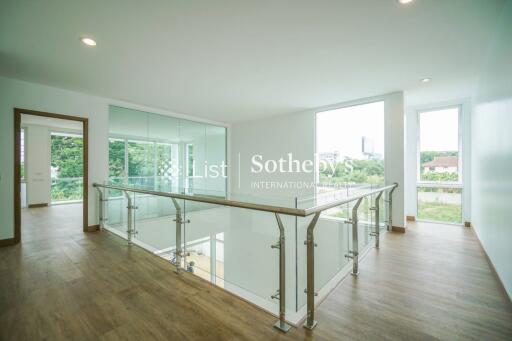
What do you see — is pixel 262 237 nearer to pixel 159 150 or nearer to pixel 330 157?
pixel 330 157

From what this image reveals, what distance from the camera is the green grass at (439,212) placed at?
515 cm

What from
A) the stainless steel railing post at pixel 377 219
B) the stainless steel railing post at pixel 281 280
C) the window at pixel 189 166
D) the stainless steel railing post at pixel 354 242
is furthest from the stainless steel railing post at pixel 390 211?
the window at pixel 189 166

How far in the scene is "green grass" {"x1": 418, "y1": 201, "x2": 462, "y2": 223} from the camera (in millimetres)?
5152

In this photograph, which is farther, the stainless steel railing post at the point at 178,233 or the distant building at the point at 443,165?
the distant building at the point at 443,165

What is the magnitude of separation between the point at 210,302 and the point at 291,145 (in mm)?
5074

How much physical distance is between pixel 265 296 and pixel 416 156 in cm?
544

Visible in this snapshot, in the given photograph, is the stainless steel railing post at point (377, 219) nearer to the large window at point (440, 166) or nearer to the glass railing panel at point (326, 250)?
the glass railing panel at point (326, 250)

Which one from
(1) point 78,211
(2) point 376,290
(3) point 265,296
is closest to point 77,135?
(1) point 78,211

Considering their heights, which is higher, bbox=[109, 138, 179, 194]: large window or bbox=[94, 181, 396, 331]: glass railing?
bbox=[109, 138, 179, 194]: large window

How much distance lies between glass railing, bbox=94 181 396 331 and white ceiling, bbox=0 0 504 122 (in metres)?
1.80

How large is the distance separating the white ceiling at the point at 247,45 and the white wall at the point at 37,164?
16.8 feet

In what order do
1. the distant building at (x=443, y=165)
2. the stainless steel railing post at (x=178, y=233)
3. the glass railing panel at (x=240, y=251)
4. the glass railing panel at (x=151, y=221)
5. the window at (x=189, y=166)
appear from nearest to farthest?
the glass railing panel at (x=240, y=251)
the stainless steel railing post at (x=178, y=233)
the glass railing panel at (x=151, y=221)
the distant building at (x=443, y=165)
the window at (x=189, y=166)

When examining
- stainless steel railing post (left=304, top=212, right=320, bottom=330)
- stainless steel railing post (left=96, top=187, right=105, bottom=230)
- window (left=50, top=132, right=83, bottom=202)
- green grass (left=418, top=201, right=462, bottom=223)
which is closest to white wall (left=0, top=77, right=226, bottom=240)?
stainless steel railing post (left=96, top=187, right=105, bottom=230)

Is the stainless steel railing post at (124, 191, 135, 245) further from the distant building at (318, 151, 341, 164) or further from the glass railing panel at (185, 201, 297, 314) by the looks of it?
the distant building at (318, 151, 341, 164)
